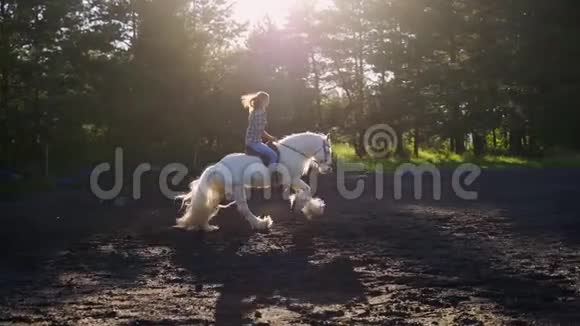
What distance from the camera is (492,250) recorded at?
8820 mm

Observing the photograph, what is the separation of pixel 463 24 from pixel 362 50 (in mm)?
6699

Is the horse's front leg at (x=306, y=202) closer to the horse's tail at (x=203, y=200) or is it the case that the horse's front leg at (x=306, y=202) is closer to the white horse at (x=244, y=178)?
the white horse at (x=244, y=178)

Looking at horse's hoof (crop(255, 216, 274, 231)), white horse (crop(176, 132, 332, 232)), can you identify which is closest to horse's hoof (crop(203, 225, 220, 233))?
white horse (crop(176, 132, 332, 232))

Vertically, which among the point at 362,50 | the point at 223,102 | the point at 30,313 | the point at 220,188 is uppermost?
the point at 362,50

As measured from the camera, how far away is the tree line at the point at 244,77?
2902cm

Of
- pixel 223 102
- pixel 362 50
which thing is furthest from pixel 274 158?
pixel 362 50

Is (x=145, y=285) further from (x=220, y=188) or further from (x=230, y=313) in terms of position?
(x=220, y=188)

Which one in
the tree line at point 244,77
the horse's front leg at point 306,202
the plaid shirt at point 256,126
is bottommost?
the horse's front leg at point 306,202

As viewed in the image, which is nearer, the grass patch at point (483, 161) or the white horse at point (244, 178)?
the white horse at point (244, 178)

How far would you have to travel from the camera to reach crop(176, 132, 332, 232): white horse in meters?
10.9

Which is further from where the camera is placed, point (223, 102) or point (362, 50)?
point (362, 50)

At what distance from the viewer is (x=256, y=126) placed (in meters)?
11.2

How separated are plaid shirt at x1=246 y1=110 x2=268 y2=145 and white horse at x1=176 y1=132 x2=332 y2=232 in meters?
0.28

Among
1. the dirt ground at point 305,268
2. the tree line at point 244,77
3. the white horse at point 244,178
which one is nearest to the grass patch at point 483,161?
the tree line at point 244,77
